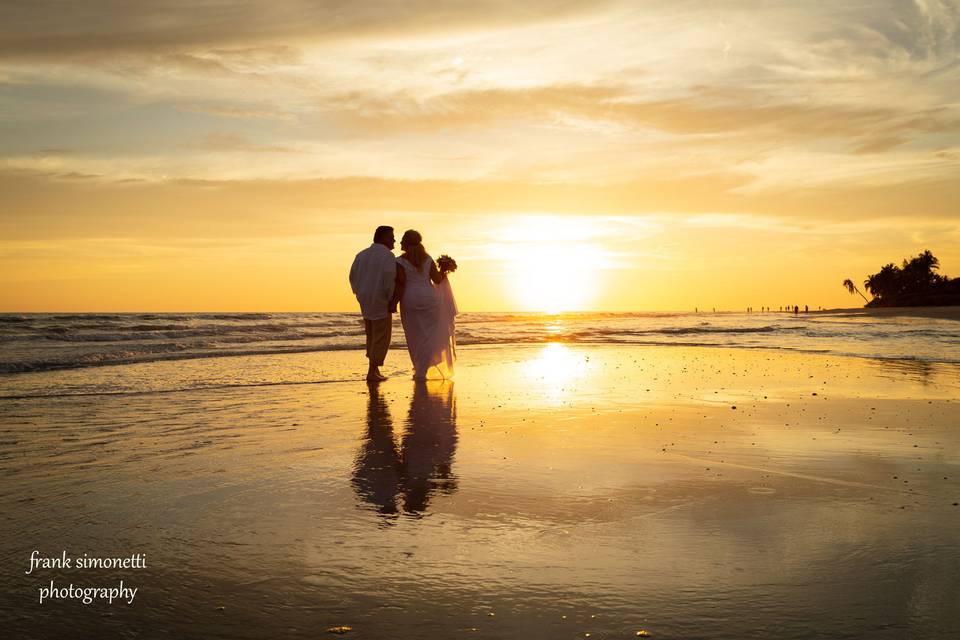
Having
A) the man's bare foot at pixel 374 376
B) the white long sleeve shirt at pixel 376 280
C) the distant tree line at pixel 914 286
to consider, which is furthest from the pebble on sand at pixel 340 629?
the distant tree line at pixel 914 286

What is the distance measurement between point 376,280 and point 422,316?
1.08 meters

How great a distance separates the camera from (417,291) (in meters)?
13.3

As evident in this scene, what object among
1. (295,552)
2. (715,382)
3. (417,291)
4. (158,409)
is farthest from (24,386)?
(715,382)

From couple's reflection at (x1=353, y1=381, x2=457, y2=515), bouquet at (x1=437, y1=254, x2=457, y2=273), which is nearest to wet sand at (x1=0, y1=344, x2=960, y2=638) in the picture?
couple's reflection at (x1=353, y1=381, x2=457, y2=515)

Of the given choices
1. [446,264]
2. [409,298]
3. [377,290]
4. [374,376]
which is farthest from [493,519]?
[446,264]

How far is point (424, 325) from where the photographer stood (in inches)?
524

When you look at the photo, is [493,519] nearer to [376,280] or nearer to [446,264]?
[376,280]

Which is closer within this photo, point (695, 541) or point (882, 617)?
point (882, 617)

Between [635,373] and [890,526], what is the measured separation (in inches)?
394

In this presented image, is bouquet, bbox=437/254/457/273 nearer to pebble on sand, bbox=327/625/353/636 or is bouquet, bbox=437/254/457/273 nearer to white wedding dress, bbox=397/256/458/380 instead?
white wedding dress, bbox=397/256/458/380

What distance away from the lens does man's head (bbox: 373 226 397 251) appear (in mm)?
13188

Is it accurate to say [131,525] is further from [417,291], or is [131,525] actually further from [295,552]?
[417,291]

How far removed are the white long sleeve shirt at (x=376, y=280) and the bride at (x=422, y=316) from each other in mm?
271

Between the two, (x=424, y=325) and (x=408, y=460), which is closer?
(x=408, y=460)
